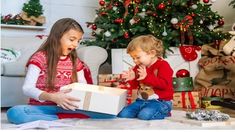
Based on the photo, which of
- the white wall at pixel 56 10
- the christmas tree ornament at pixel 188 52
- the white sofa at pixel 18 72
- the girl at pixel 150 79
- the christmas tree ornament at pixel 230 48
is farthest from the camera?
the white wall at pixel 56 10

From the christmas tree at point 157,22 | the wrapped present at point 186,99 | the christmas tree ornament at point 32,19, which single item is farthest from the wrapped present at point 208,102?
the christmas tree ornament at point 32,19

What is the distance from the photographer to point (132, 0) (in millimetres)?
3211

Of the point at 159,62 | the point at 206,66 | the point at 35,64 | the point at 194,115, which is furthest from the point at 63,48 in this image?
the point at 206,66

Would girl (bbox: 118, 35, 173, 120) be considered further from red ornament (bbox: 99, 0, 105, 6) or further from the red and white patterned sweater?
red ornament (bbox: 99, 0, 105, 6)

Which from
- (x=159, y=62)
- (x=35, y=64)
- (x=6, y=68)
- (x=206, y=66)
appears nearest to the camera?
(x=35, y=64)

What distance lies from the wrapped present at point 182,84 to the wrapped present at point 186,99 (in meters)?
0.06

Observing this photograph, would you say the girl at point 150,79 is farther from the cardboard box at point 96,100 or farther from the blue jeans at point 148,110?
the cardboard box at point 96,100

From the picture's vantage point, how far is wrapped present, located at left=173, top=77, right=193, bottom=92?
300 cm

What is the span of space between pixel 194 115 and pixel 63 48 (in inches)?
30.7

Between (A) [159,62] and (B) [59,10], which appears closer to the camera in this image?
(A) [159,62]

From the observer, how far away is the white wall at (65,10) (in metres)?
3.90

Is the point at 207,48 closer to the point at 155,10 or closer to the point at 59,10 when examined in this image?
the point at 155,10

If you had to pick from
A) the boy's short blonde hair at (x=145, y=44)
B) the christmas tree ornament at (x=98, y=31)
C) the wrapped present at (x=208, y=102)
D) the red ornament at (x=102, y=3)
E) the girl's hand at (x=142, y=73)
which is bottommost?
the wrapped present at (x=208, y=102)

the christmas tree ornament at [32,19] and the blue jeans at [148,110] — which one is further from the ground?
the christmas tree ornament at [32,19]
